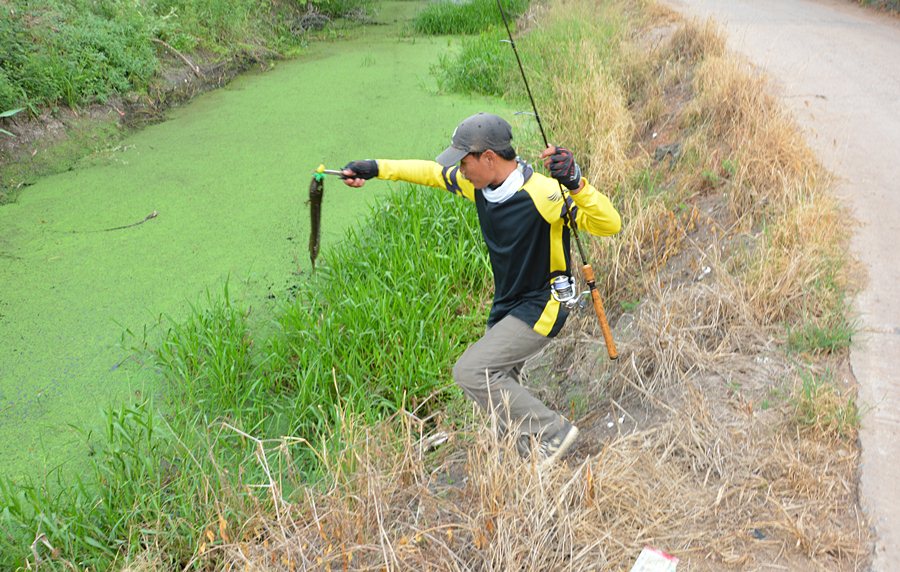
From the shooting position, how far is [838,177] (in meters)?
3.60

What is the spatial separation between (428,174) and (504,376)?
72 cm

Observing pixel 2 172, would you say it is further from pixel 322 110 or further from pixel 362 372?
pixel 362 372

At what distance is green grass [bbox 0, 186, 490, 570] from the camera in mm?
2305

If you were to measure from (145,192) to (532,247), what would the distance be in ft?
11.0

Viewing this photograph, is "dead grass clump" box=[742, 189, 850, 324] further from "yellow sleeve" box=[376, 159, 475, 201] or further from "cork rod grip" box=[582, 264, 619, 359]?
"yellow sleeve" box=[376, 159, 475, 201]

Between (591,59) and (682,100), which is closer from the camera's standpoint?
(682,100)

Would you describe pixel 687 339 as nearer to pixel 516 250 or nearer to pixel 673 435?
pixel 673 435

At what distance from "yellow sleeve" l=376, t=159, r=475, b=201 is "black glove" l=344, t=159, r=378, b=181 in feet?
0.08

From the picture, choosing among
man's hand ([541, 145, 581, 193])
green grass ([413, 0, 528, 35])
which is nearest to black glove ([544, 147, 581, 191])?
man's hand ([541, 145, 581, 193])

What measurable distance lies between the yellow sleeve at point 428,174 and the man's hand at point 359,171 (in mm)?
28

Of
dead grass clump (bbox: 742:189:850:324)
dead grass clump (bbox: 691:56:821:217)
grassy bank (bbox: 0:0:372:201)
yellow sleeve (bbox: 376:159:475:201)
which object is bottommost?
grassy bank (bbox: 0:0:372:201)

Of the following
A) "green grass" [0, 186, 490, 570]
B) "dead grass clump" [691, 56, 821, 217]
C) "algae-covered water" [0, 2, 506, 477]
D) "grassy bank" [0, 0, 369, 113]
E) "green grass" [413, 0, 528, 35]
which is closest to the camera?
"green grass" [0, 186, 490, 570]

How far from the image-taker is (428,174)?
8.39 ft

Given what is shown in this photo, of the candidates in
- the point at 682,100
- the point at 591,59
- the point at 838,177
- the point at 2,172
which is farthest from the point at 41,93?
the point at 838,177
